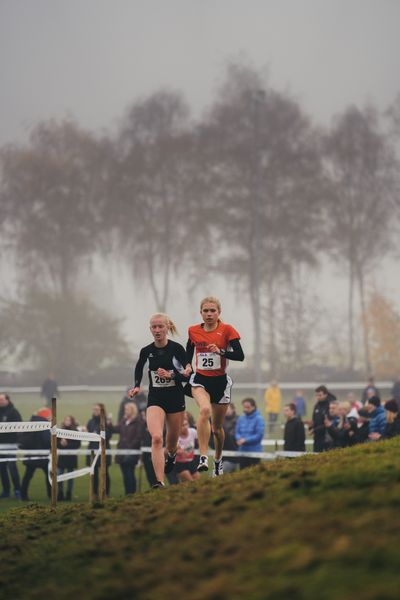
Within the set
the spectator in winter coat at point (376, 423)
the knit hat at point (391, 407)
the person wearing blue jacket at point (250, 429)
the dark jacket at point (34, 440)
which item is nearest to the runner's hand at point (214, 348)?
the knit hat at point (391, 407)

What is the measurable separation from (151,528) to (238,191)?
6127 cm

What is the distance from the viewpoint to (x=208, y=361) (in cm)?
1434

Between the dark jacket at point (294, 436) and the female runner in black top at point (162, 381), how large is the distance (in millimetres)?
7777

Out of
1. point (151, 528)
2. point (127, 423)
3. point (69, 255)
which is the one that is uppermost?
point (69, 255)

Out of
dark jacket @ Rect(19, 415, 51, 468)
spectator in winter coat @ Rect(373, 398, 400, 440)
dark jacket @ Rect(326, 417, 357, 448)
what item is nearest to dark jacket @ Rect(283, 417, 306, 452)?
dark jacket @ Rect(326, 417, 357, 448)

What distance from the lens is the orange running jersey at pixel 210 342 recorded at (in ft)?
46.7

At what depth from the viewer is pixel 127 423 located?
78.5 ft

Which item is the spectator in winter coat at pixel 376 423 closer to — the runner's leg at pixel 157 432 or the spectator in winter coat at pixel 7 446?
the runner's leg at pixel 157 432

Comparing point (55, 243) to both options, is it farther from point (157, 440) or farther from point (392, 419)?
point (157, 440)

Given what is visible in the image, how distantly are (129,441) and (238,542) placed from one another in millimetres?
15713

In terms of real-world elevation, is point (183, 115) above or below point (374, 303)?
above

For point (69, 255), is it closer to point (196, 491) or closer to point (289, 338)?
point (289, 338)

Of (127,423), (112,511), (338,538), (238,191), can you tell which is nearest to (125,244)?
(238,191)

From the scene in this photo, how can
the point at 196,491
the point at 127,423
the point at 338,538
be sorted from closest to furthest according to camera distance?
the point at 338,538 < the point at 196,491 < the point at 127,423
